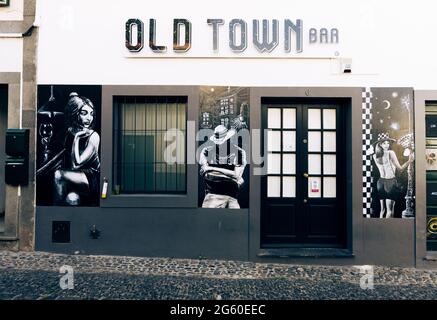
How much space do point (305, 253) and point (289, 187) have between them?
123 centimetres

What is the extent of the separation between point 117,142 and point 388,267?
5.47 meters

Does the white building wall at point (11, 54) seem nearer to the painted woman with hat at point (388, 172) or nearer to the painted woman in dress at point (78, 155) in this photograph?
the painted woman in dress at point (78, 155)

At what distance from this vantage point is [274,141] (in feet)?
21.9

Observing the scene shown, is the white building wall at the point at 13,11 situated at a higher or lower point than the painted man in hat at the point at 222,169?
higher

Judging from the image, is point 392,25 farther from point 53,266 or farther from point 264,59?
point 53,266

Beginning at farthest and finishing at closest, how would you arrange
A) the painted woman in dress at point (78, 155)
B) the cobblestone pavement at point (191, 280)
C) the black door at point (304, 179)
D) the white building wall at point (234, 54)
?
the black door at point (304, 179), the painted woman in dress at point (78, 155), the white building wall at point (234, 54), the cobblestone pavement at point (191, 280)

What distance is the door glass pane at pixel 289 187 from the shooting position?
665cm

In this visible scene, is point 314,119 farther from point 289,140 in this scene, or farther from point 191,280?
point 191,280

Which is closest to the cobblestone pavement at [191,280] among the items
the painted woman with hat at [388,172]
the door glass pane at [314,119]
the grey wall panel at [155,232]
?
the grey wall panel at [155,232]

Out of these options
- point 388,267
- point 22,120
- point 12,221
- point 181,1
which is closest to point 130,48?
point 181,1

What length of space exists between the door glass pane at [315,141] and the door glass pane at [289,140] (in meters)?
0.30

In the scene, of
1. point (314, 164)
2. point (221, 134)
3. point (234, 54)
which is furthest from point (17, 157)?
point (314, 164)

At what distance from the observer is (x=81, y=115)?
6535 millimetres
